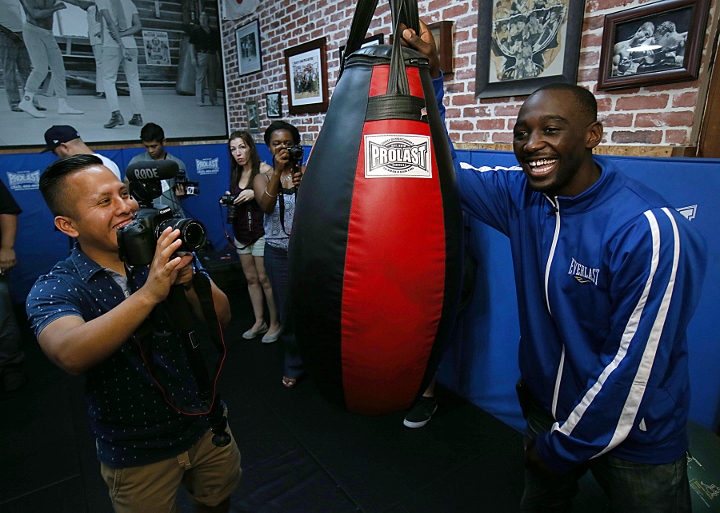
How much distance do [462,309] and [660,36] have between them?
130 centimetres

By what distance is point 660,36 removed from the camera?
4.96 feet

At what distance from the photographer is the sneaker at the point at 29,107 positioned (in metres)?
4.09

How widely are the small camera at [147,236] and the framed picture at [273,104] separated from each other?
10.9 feet

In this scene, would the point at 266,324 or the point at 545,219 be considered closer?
the point at 545,219

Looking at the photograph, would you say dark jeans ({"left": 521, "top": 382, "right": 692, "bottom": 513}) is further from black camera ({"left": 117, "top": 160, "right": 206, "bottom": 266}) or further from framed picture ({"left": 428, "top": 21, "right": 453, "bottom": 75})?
framed picture ({"left": 428, "top": 21, "right": 453, "bottom": 75})

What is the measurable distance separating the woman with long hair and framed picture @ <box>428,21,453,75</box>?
4.08 ft

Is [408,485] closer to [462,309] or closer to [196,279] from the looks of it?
[462,309]

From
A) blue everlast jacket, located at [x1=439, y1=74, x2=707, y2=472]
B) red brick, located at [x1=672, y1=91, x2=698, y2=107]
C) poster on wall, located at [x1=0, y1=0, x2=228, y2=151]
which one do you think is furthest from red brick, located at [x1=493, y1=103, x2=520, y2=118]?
poster on wall, located at [x1=0, y1=0, x2=228, y2=151]

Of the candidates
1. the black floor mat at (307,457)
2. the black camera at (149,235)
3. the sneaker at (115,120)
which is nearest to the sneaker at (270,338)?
the black floor mat at (307,457)

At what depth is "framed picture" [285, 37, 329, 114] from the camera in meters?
3.34

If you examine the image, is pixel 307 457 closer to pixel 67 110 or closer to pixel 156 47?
pixel 67 110

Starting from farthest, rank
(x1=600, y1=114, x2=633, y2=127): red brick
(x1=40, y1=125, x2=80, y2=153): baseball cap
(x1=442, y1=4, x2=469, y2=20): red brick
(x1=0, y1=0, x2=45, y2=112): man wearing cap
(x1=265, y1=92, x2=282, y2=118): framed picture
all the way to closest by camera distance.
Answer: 1. (x1=265, y1=92, x2=282, y2=118): framed picture
2. (x1=0, y1=0, x2=45, y2=112): man wearing cap
3. (x1=40, y1=125, x2=80, y2=153): baseball cap
4. (x1=442, y1=4, x2=469, y2=20): red brick
5. (x1=600, y1=114, x2=633, y2=127): red brick

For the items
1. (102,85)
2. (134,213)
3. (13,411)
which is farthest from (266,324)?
(102,85)

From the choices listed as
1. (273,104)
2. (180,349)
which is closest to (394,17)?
(180,349)
